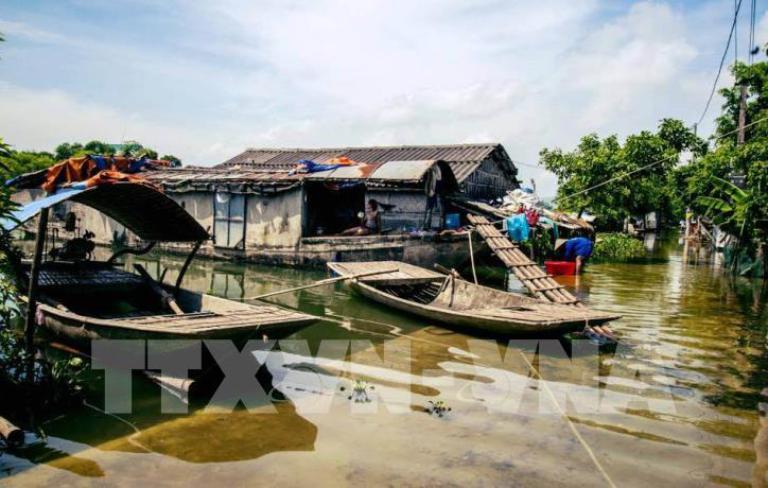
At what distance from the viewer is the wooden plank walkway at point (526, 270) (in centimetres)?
942

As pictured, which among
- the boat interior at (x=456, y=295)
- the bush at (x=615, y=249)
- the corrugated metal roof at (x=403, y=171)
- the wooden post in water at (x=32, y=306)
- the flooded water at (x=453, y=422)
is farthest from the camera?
the bush at (x=615, y=249)

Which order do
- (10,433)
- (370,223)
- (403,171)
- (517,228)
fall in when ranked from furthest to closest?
(370,223), (403,171), (517,228), (10,433)

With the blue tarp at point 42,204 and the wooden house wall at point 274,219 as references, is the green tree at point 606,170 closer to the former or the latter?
the wooden house wall at point 274,219

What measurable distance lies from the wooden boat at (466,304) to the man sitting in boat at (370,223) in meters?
2.90

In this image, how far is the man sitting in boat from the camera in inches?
585

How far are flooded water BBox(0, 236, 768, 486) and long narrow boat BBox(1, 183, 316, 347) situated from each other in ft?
2.55

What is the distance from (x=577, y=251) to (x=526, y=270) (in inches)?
213

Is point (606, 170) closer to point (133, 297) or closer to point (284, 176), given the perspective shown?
point (284, 176)

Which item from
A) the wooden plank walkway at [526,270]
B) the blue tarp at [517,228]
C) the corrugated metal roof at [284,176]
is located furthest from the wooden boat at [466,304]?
the blue tarp at [517,228]

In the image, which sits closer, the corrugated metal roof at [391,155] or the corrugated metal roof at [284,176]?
the corrugated metal roof at [284,176]

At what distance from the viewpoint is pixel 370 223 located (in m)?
15.0

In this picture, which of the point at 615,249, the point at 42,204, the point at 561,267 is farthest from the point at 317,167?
the point at 615,249

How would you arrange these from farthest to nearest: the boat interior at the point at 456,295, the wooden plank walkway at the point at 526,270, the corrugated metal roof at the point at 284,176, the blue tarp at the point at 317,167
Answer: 1. the blue tarp at the point at 317,167
2. the corrugated metal roof at the point at 284,176
3. the wooden plank walkway at the point at 526,270
4. the boat interior at the point at 456,295

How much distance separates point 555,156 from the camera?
76.3 ft
